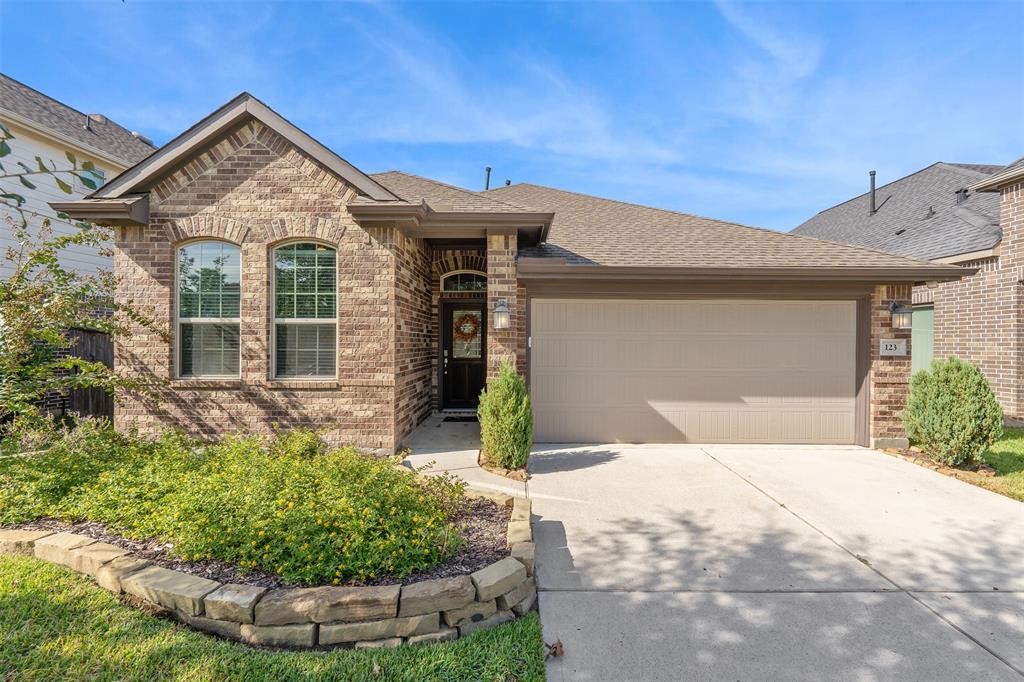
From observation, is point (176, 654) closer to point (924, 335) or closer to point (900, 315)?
point (900, 315)

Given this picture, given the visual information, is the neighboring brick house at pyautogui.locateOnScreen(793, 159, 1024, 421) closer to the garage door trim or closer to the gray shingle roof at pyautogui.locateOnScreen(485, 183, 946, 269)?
the garage door trim

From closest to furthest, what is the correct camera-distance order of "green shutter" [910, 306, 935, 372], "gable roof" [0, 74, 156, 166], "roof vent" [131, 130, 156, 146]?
"gable roof" [0, 74, 156, 166] → "green shutter" [910, 306, 935, 372] → "roof vent" [131, 130, 156, 146]

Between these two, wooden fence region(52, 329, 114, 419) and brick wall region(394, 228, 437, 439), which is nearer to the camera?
brick wall region(394, 228, 437, 439)

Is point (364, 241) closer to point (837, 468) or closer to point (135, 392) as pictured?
point (135, 392)

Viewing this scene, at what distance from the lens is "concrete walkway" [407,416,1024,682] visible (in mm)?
2492

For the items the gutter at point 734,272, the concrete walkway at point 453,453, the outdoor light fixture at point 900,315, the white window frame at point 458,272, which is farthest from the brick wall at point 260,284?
the outdoor light fixture at point 900,315

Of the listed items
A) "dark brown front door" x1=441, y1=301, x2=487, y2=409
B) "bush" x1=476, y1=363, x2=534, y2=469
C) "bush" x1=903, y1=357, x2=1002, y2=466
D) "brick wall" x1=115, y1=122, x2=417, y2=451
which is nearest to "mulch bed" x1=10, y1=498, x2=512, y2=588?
"bush" x1=476, y1=363, x2=534, y2=469

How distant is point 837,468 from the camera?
5.95 m

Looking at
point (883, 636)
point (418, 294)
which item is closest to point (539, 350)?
point (418, 294)

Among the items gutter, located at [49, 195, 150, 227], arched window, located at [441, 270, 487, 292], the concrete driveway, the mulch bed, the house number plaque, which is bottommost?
the concrete driveway

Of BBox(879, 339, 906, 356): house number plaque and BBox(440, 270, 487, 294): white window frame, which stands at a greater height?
BBox(440, 270, 487, 294): white window frame

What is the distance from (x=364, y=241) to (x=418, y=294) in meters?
1.87

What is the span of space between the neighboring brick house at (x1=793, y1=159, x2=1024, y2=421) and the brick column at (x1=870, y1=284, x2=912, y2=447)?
1.79 meters

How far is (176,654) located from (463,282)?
302 inches
